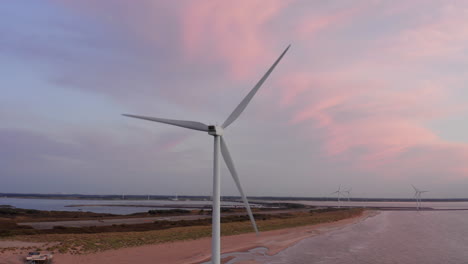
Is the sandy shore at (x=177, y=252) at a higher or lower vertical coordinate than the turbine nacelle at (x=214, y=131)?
lower

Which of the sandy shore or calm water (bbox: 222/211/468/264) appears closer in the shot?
the sandy shore

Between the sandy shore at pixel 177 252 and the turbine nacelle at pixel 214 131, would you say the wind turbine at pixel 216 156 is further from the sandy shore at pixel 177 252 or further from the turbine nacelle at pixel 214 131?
the sandy shore at pixel 177 252

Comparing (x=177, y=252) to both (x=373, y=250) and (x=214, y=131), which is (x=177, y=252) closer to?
(x=214, y=131)

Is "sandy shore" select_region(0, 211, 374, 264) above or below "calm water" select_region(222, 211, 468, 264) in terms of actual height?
above

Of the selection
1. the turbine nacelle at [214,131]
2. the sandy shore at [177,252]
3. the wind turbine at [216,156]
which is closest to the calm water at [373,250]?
the sandy shore at [177,252]

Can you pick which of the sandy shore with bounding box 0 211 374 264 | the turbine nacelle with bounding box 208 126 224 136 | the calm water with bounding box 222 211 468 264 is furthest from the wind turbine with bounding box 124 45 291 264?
the calm water with bounding box 222 211 468 264

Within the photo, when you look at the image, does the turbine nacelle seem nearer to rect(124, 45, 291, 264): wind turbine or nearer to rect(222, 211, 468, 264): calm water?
rect(124, 45, 291, 264): wind turbine

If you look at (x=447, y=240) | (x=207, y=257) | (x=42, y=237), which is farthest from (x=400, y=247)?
(x=42, y=237)

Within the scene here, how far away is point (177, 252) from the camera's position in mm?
42531

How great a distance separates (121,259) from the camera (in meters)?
36.8

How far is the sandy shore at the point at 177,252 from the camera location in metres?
34.6

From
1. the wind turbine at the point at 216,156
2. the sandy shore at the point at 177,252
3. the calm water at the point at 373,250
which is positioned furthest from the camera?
the calm water at the point at 373,250

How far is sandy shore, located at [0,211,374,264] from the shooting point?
114 feet

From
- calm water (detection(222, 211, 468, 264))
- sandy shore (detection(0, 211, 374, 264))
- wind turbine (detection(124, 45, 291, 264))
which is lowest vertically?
calm water (detection(222, 211, 468, 264))
